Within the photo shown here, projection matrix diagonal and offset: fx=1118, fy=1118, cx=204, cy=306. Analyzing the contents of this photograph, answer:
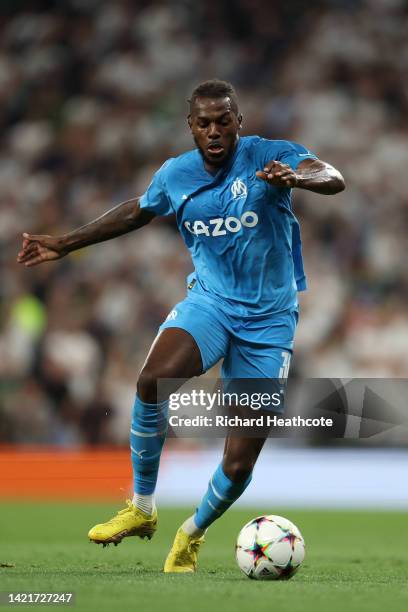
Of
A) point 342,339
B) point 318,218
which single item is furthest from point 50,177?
point 342,339

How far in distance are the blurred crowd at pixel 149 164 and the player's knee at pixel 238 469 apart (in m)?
6.53

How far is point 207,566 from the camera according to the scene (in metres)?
6.09

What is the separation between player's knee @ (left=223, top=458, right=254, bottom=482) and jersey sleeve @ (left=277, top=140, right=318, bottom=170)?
1.45 meters

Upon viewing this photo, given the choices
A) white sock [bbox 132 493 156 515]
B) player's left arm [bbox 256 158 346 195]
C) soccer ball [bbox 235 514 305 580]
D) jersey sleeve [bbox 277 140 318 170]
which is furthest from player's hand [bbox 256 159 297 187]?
white sock [bbox 132 493 156 515]

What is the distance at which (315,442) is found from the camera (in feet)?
38.2

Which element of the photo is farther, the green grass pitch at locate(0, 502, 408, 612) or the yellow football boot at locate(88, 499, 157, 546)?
the yellow football boot at locate(88, 499, 157, 546)

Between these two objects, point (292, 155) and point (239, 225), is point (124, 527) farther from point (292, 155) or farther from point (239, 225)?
point (292, 155)

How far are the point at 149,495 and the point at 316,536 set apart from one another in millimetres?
3405

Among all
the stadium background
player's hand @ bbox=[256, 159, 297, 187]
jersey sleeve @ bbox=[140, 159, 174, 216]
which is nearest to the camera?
player's hand @ bbox=[256, 159, 297, 187]

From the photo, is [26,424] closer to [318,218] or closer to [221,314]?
[318,218]

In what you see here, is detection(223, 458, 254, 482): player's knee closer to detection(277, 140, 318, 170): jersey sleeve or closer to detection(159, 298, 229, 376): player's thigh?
detection(159, 298, 229, 376): player's thigh

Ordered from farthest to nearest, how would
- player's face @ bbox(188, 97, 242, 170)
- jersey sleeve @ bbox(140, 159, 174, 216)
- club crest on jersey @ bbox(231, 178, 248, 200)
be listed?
jersey sleeve @ bbox(140, 159, 174, 216) < club crest on jersey @ bbox(231, 178, 248, 200) < player's face @ bbox(188, 97, 242, 170)

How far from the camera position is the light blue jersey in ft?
17.9

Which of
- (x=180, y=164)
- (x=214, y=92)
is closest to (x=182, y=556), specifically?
(x=180, y=164)
